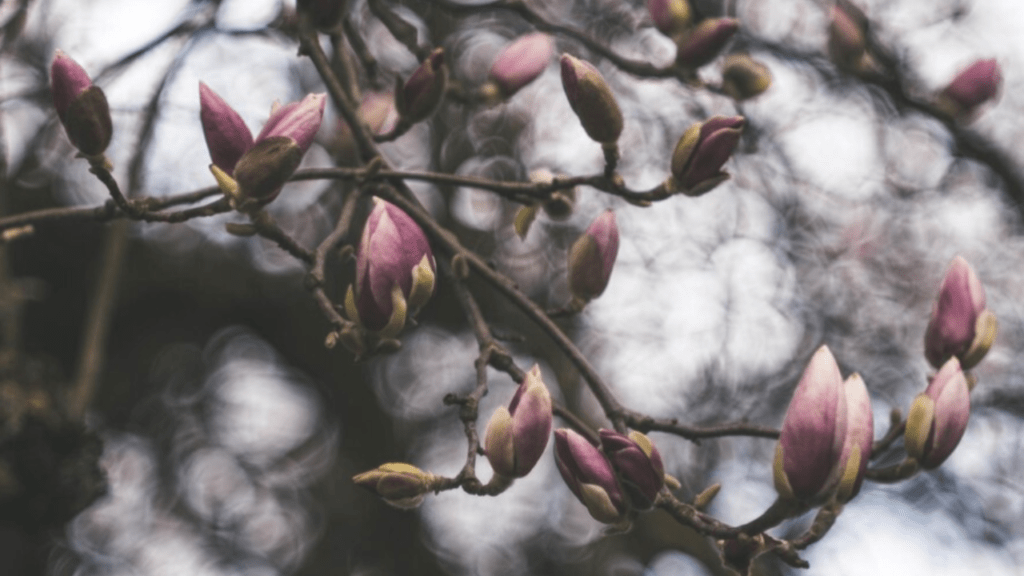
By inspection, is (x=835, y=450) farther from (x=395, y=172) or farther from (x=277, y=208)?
(x=277, y=208)

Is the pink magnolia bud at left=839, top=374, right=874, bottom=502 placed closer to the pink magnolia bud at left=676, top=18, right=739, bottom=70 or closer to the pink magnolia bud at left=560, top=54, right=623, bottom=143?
the pink magnolia bud at left=560, top=54, right=623, bottom=143

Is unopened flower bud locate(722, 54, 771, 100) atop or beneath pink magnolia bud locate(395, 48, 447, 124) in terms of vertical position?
beneath

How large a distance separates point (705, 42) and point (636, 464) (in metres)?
0.67

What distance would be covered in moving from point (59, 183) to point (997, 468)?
2.77 m

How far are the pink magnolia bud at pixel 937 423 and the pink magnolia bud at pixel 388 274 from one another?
384mm

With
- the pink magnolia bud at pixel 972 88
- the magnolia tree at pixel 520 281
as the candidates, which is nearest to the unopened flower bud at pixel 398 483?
the magnolia tree at pixel 520 281

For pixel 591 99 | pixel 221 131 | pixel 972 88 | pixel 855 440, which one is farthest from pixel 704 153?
pixel 972 88

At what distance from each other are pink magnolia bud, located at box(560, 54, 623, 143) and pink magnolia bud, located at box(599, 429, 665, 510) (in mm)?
275

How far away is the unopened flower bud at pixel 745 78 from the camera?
1.29 meters

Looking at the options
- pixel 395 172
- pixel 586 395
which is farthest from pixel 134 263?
pixel 395 172

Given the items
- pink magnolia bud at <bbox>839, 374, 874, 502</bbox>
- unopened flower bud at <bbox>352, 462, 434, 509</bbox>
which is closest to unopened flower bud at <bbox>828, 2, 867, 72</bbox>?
pink magnolia bud at <bbox>839, 374, 874, 502</bbox>

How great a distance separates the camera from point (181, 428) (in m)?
3.63

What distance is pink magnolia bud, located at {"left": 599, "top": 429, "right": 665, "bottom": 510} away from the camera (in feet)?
2.13

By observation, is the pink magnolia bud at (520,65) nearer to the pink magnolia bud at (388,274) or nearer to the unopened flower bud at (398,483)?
the pink magnolia bud at (388,274)
